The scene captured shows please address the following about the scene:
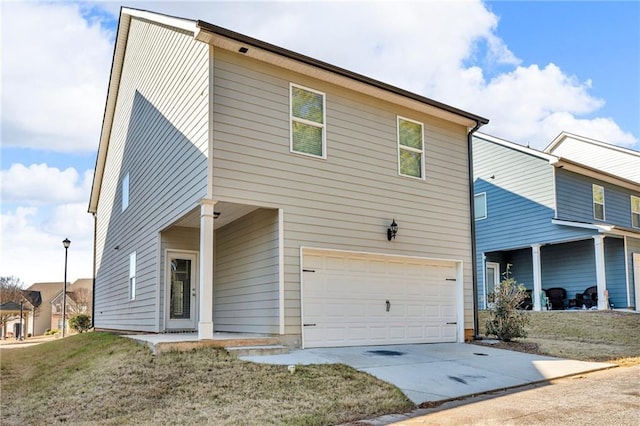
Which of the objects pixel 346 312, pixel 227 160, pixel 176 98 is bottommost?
pixel 346 312

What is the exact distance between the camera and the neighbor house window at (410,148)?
12.6 meters

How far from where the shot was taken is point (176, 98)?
38.8 feet

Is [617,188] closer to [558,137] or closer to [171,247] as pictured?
[558,137]

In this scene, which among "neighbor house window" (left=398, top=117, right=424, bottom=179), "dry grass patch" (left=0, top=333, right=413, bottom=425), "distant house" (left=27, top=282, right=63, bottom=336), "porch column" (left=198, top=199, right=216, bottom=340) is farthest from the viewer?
"distant house" (left=27, top=282, right=63, bottom=336)

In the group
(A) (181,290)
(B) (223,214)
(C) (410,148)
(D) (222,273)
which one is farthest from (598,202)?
(A) (181,290)

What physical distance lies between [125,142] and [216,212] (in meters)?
7.87

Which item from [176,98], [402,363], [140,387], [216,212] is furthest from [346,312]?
[176,98]

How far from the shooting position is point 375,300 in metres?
11.6

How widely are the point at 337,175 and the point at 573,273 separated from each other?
1283cm

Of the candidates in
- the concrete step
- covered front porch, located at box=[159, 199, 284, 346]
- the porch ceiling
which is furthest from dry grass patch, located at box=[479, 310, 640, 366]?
the porch ceiling

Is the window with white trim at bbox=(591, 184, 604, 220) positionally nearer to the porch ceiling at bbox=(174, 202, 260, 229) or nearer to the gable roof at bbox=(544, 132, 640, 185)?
the gable roof at bbox=(544, 132, 640, 185)

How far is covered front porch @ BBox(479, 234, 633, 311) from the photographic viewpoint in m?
18.8

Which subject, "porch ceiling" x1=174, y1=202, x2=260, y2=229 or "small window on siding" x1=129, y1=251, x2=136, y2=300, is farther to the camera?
"small window on siding" x1=129, y1=251, x2=136, y2=300

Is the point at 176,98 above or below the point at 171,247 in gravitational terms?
above
